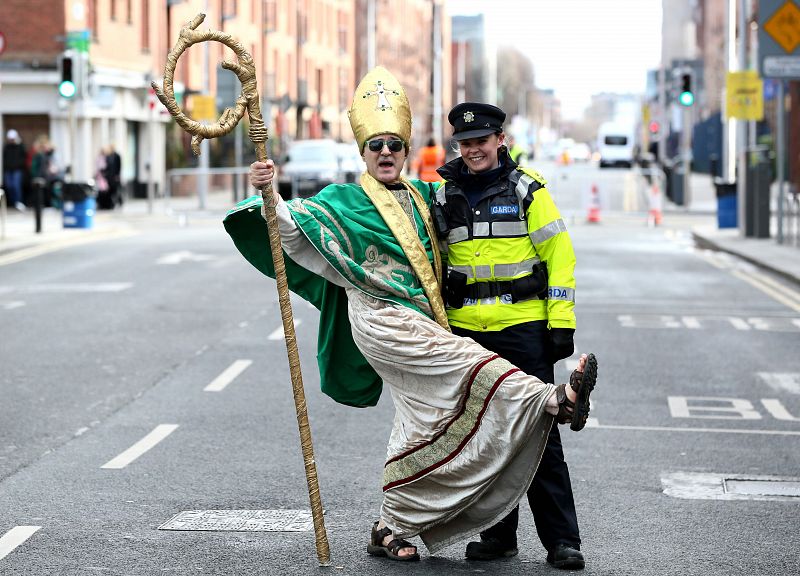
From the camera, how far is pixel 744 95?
28.9 m

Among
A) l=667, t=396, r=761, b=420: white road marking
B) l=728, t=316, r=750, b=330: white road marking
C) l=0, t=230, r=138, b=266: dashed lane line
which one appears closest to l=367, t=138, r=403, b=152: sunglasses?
l=667, t=396, r=761, b=420: white road marking

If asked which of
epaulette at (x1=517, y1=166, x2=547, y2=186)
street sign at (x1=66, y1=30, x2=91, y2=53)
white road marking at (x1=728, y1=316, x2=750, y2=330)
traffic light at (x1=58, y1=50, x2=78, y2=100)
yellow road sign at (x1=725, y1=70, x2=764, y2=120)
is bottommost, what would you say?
white road marking at (x1=728, y1=316, x2=750, y2=330)

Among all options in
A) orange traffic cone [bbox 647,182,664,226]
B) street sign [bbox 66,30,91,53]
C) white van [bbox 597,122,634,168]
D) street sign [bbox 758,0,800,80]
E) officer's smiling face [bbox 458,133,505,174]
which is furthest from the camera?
white van [bbox 597,122,634,168]

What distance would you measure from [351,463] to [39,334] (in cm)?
671

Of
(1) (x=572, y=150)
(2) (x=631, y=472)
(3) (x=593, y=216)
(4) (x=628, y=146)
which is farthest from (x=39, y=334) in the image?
(1) (x=572, y=150)

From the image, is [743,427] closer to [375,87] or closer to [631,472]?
[631,472]

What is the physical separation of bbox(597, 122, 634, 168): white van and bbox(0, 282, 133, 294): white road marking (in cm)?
7827

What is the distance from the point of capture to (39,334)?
14680 millimetres

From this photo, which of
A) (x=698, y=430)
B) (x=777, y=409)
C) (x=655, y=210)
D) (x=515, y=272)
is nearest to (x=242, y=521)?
(x=515, y=272)

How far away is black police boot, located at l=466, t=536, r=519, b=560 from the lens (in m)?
6.55

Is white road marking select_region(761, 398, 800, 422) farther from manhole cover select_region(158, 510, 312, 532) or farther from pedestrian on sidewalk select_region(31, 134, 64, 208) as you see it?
pedestrian on sidewalk select_region(31, 134, 64, 208)

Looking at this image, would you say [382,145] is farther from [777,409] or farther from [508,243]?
[777,409]

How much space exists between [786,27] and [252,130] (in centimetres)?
2084

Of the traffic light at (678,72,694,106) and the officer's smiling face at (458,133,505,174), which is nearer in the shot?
the officer's smiling face at (458,133,505,174)
